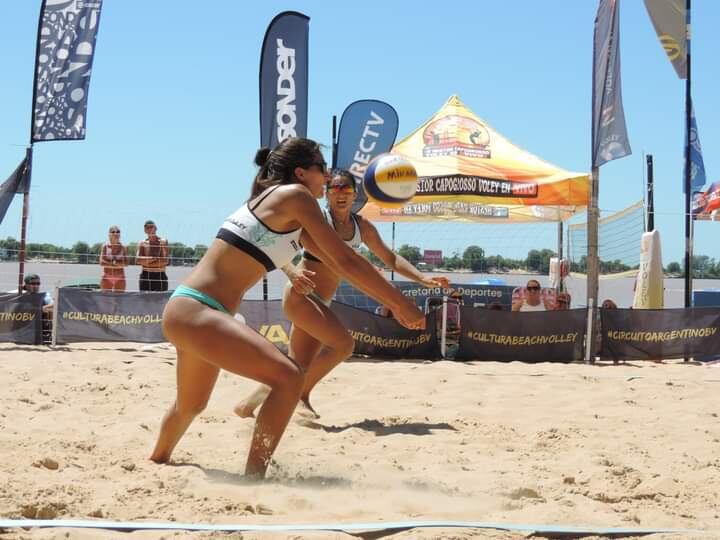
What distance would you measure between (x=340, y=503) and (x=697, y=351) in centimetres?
770

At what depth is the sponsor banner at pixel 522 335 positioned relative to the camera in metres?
9.48

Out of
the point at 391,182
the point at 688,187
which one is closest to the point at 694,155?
the point at 688,187

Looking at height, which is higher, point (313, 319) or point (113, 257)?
point (113, 257)

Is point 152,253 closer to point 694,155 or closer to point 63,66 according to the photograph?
point 63,66

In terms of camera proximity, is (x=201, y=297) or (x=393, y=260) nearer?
(x=201, y=297)

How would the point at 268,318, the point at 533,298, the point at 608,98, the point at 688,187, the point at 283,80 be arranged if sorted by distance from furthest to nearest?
the point at 688,187
the point at 608,98
the point at 283,80
the point at 533,298
the point at 268,318

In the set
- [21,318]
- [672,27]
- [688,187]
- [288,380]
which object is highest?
[672,27]

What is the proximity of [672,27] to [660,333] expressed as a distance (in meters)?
4.52

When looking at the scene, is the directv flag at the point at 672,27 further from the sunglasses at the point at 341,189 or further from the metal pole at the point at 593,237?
the sunglasses at the point at 341,189

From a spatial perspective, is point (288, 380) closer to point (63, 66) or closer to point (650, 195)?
point (63, 66)

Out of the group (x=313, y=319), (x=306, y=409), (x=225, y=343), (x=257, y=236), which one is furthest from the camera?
(x=306, y=409)

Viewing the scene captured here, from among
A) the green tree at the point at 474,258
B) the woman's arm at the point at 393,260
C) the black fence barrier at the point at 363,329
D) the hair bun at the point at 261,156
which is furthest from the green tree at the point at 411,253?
the hair bun at the point at 261,156

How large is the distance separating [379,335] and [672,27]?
6.15 meters

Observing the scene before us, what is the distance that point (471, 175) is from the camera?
38.8 ft
